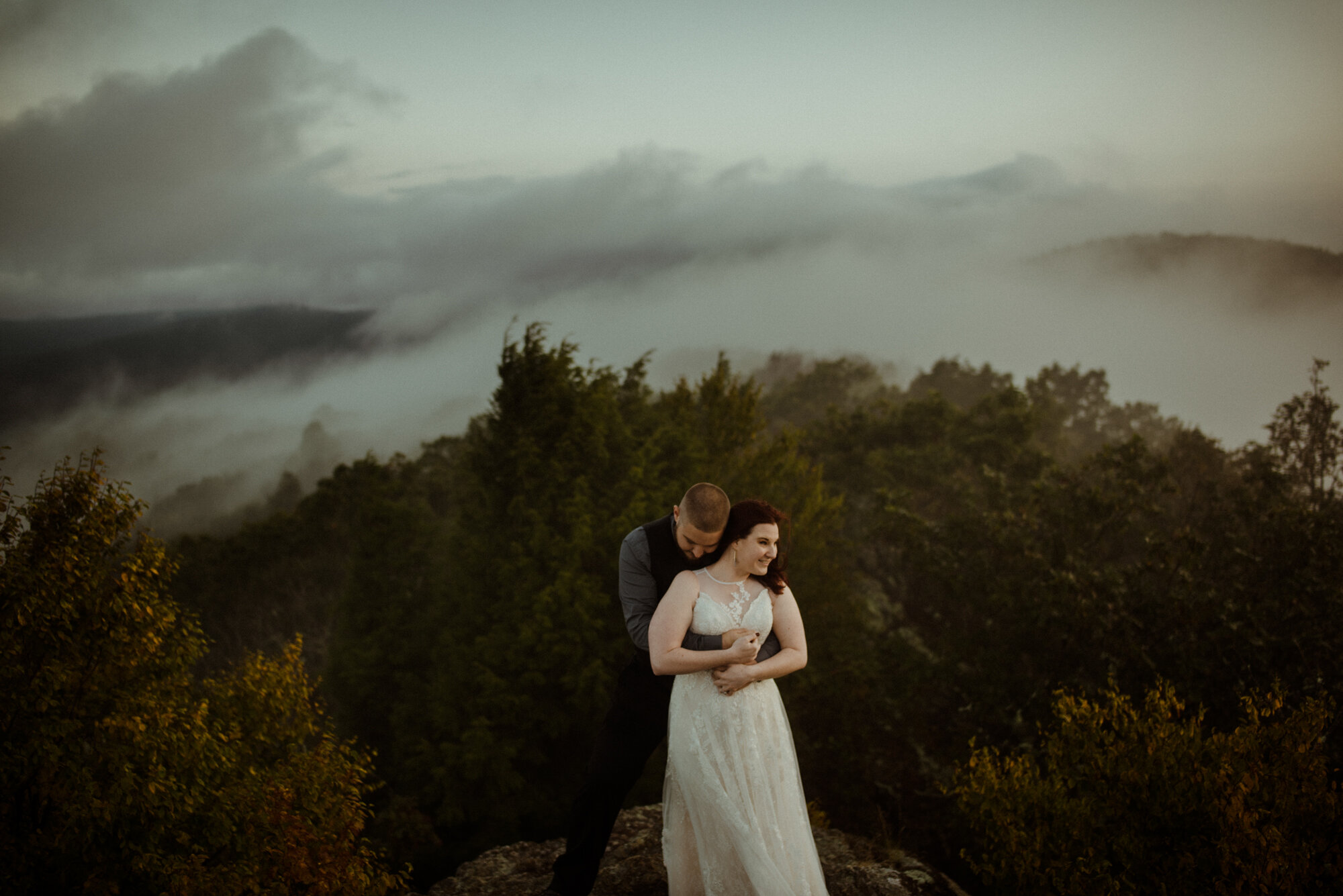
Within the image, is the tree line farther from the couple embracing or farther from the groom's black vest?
the groom's black vest

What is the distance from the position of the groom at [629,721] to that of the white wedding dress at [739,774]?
0.56 metres

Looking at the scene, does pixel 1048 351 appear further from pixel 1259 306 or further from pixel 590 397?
pixel 590 397

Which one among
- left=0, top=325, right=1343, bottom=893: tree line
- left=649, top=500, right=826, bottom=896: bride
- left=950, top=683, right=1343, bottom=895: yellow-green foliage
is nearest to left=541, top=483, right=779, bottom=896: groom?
left=649, top=500, right=826, bottom=896: bride

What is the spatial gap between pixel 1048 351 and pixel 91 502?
142767 millimetres

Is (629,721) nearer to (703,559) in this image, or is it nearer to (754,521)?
(703,559)

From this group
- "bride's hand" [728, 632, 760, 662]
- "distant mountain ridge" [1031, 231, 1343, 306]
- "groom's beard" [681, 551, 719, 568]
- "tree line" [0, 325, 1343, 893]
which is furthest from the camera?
"distant mountain ridge" [1031, 231, 1343, 306]

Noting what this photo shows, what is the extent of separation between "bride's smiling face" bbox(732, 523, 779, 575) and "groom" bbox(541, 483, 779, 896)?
544 millimetres

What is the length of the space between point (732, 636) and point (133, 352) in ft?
580

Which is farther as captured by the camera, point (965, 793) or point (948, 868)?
point (948, 868)

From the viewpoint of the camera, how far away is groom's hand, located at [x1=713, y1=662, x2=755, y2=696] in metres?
4.02

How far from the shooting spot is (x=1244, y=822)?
22.0 feet

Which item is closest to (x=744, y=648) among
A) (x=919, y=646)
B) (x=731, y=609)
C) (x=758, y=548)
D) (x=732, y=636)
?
(x=732, y=636)

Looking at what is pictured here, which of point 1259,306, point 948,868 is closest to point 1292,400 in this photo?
point 948,868

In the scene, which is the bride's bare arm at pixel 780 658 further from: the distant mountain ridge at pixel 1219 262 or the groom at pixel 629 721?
the distant mountain ridge at pixel 1219 262
